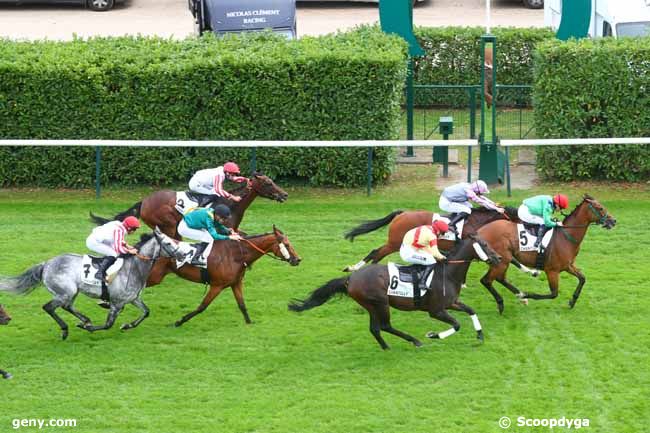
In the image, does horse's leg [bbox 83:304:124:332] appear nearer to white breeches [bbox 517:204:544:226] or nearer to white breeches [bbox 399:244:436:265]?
white breeches [bbox 399:244:436:265]

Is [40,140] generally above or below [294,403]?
above

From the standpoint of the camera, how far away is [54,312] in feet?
39.1

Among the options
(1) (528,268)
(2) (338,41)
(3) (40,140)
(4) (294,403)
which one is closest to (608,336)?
(1) (528,268)

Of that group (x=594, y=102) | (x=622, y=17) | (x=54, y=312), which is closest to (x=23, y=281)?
(x=54, y=312)

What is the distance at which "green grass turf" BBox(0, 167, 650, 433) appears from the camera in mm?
10445

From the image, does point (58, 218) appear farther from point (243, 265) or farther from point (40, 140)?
point (243, 265)

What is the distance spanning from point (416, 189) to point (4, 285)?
634 cm

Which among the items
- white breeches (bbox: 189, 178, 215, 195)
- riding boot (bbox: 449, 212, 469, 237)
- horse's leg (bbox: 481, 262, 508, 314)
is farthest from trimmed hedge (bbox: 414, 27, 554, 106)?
horse's leg (bbox: 481, 262, 508, 314)

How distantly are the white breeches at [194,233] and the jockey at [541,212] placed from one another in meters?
3.10

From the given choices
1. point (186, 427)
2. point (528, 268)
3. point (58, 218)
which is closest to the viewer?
point (186, 427)

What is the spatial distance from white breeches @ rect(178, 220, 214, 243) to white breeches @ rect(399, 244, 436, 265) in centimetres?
199

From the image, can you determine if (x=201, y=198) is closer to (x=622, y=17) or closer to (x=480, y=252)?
(x=480, y=252)

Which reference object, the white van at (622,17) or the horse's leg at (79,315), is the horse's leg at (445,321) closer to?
the horse's leg at (79,315)

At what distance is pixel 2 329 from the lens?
40.2 feet
